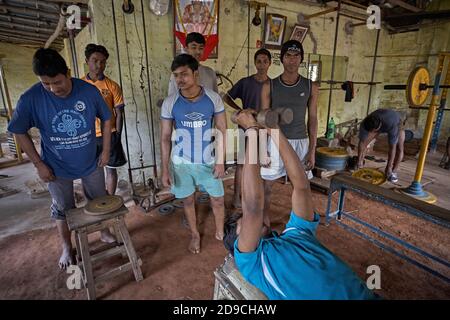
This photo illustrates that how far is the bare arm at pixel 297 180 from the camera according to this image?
4.60ft

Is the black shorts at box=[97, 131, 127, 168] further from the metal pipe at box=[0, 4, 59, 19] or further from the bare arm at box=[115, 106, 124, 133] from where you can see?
the metal pipe at box=[0, 4, 59, 19]

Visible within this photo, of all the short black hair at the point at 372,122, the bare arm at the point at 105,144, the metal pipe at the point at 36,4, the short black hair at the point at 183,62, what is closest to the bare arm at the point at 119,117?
the bare arm at the point at 105,144

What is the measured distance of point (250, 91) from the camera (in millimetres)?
2902

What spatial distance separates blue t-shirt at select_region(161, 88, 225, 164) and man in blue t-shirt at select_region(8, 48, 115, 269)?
1.88 ft

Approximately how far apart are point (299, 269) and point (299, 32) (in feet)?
16.5

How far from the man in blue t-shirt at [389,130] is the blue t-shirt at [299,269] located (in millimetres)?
3385

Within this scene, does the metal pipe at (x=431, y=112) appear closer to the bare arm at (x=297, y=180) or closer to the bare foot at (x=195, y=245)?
the bare arm at (x=297, y=180)

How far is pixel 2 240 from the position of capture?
266cm

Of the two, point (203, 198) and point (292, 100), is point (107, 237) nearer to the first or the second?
point (203, 198)

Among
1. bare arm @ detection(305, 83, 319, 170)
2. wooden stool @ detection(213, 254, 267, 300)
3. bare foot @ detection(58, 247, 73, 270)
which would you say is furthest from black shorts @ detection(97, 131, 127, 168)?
bare arm @ detection(305, 83, 319, 170)
